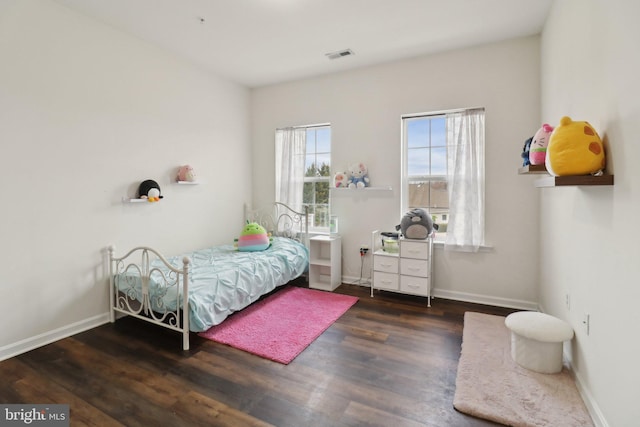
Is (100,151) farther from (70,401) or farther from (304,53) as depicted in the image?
(304,53)

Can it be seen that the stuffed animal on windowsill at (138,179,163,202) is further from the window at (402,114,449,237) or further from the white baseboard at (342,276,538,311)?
the white baseboard at (342,276,538,311)

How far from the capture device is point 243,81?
4367 millimetres

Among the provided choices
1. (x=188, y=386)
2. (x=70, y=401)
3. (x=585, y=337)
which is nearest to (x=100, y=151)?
(x=70, y=401)

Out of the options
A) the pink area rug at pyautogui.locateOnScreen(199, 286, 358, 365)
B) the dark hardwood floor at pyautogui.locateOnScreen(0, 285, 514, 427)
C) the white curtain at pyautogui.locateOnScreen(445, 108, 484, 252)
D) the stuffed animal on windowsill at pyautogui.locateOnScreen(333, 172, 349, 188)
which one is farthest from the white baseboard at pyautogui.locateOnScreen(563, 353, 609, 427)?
the stuffed animal on windowsill at pyautogui.locateOnScreen(333, 172, 349, 188)

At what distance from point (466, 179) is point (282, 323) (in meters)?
2.38

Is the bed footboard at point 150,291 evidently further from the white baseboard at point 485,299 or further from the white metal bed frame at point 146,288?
the white baseboard at point 485,299

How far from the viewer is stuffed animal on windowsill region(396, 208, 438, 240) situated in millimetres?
3309

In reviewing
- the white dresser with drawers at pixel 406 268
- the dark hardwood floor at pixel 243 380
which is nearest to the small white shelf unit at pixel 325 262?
the white dresser with drawers at pixel 406 268

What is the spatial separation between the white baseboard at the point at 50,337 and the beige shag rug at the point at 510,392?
116 inches

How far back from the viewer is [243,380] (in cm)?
202

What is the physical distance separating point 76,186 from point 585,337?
379cm

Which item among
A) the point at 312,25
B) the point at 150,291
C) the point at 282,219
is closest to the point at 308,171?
the point at 282,219

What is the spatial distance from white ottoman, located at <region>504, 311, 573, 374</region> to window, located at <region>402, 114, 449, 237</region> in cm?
160

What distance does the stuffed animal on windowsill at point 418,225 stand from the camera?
3.31 metres
